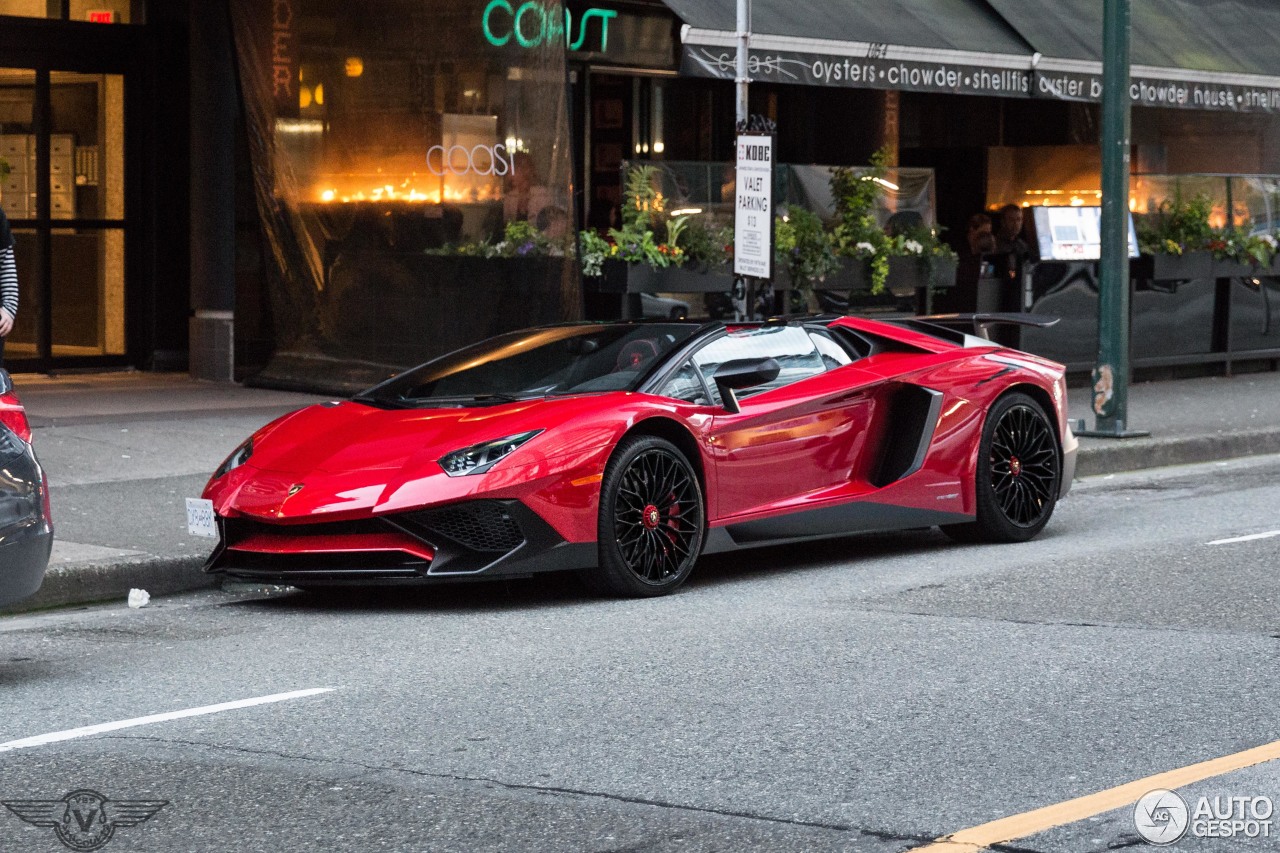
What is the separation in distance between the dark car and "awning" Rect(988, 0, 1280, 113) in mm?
12477

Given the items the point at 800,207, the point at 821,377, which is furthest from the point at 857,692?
the point at 800,207

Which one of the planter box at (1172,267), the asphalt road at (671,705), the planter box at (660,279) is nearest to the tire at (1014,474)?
the asphalt road at (671,705)

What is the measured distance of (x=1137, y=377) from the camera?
1883 cm

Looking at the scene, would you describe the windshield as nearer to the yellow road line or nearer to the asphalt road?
the asphalt road

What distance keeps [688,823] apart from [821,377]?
459cm

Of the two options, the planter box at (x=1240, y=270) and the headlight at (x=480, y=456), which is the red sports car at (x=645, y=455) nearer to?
the headlight at (x=480, y=456)

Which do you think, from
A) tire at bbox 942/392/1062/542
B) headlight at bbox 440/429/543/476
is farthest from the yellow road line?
tire at bbox 942/392/1062/542

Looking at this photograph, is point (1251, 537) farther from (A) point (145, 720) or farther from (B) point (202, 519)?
(A) point (145, 720)

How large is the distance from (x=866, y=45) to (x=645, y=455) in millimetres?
8541

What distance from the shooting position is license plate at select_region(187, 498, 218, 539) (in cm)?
812

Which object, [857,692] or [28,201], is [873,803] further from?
[28,201]

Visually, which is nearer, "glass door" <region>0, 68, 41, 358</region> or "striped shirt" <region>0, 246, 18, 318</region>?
"striped shirt" <region>0, 246, 18, 318</region>

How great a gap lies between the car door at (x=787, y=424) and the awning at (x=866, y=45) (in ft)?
18.2

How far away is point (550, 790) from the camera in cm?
503
